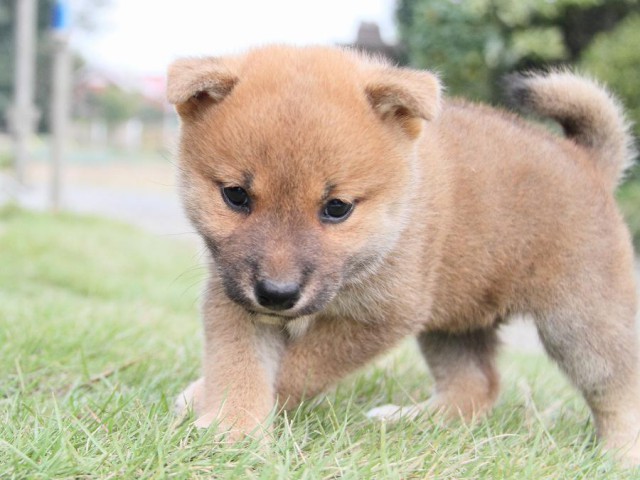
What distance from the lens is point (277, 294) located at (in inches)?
91.0

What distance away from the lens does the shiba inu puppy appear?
244 cm

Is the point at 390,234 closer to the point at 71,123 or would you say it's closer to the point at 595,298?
the point at 595,298

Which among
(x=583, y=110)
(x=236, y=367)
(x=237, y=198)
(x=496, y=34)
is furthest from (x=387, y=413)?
(x=496, y=34)

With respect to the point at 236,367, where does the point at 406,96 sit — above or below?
above

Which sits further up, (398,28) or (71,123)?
(398,28)

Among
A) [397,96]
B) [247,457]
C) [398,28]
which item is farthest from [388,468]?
[398,28]

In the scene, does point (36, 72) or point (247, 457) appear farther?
point (36, 72)

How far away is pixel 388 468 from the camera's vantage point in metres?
2.22

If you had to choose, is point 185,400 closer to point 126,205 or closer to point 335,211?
point 335,211

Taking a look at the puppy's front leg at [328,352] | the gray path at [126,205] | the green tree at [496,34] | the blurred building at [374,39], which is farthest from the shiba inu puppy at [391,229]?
the blurred building at [374,39]

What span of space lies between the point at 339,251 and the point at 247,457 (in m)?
0.69

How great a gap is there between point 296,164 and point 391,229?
493 mm

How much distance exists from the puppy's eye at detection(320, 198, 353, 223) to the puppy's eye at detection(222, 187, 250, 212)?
9.1 inches

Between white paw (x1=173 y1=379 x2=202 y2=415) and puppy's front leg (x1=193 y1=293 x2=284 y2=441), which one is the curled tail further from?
white paw (x1=173 y1=379 x2=202 y2=415)
